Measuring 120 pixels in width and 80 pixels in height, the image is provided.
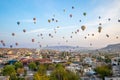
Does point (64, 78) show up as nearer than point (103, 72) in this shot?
Yes

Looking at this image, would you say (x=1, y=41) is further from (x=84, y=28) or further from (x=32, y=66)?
(x=32, y=66)

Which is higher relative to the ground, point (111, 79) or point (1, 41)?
point (1, 41)

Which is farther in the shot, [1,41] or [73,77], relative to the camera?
[73,77]

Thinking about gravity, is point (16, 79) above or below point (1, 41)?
below

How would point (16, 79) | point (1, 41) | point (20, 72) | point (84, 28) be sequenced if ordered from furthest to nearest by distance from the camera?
point (20, 72) < point (16, 79) < point (1, 41) < point (84, 28)

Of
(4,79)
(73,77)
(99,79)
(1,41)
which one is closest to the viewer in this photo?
(1,41)

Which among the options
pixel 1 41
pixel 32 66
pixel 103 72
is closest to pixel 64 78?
pixel 103 72

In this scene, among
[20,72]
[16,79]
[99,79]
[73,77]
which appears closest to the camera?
[73,77]

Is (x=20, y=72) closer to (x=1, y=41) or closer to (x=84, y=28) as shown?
(x=1, y=41)

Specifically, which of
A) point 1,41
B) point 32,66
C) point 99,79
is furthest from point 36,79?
point 32,66
